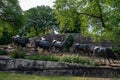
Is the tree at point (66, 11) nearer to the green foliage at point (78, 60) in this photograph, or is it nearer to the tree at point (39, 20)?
the green foliage at point (78, 60)

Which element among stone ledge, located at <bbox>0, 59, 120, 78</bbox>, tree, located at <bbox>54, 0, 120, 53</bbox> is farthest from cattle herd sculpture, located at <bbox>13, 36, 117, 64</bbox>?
stone ledge, located at <bbox>0, 59, 120, 78</bbox>

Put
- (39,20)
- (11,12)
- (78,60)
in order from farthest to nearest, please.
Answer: (39,20)
(11,12)
(78,60)

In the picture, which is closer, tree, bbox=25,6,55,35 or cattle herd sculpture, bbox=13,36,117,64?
cattle herd sculpture, bbox=13,36,117,64

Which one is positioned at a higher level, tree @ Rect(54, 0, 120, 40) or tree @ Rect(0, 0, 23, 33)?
tree @ Rect(0, 0, 23, 33)

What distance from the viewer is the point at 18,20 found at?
27156 millimetres

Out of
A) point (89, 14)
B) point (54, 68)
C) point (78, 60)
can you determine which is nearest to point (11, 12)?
point (89, 14)

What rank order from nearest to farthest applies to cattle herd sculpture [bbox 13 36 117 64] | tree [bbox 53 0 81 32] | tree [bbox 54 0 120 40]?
1. tree [bbox 54 0 120 40]
2. tree [bbox 53 0 81 32]
3. cattle herd sculpture [bbox 13 36 117 64]

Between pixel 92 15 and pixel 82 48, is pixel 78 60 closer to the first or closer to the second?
pixel 92 15

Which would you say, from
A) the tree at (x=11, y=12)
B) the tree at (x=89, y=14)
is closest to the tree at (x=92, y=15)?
the tree at (x=89, y=14)

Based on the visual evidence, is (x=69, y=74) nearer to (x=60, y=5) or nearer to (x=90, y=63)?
(x=90, y=63)

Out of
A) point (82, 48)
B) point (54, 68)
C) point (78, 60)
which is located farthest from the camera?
point (82, 48)

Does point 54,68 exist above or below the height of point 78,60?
below

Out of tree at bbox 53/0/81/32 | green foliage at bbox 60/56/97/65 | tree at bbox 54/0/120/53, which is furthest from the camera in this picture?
tree at bbox 53/0/81/32

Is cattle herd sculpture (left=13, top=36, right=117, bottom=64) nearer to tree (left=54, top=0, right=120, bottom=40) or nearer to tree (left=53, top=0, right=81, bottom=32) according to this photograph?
tree (left=54, top=0, right=120, bottom=40)
